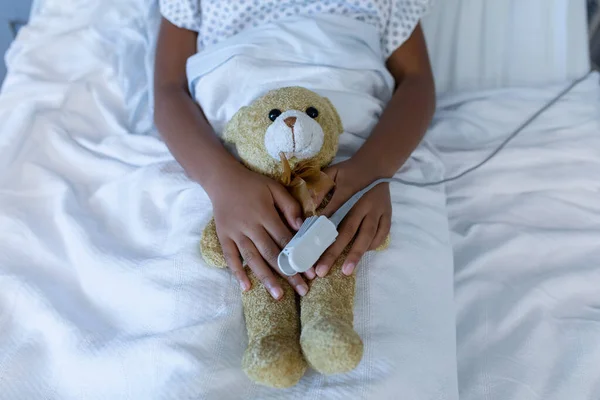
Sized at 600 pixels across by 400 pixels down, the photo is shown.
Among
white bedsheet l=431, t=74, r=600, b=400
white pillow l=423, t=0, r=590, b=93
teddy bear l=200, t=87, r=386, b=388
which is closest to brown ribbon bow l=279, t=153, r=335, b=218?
teddy bear l=200, t=87, r=386, b=388

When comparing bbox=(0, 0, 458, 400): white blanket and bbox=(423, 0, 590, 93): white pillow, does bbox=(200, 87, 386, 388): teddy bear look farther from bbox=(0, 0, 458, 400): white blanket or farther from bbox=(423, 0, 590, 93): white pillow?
bbox=(423, 0, 590, 93): white pillow

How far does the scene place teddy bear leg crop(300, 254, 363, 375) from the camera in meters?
0.46

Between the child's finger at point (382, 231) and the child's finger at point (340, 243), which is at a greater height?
the child's finger at point (340, 243)

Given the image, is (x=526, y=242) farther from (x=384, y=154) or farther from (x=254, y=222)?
(x=254, y=222)

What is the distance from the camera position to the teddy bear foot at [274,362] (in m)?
0.46

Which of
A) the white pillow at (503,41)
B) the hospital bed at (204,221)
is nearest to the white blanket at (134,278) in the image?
the hospital bed at (204,221)

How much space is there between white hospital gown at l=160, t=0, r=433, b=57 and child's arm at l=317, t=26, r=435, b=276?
0.12ft

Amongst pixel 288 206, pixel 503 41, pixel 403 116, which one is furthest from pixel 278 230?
pixel 503 41

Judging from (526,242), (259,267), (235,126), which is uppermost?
(235,126)

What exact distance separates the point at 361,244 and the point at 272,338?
0.52ft

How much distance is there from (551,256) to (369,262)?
307 millimetres

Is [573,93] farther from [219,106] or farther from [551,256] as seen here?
[219,106]

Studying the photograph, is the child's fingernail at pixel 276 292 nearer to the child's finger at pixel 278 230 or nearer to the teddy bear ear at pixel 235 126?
the child's finger at pixel 278 230

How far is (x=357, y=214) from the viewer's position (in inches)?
23.5
